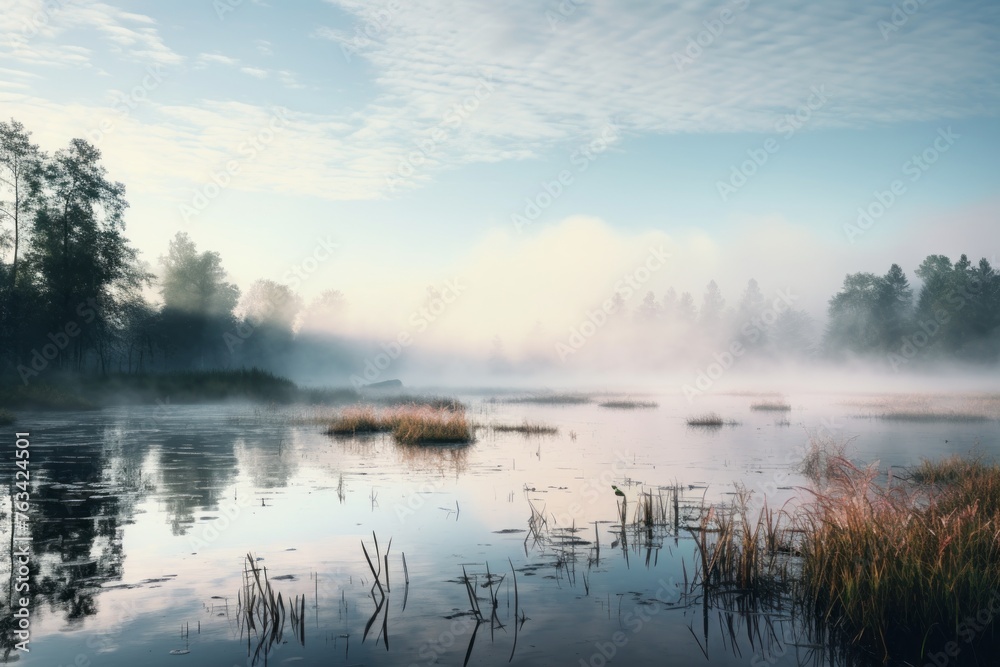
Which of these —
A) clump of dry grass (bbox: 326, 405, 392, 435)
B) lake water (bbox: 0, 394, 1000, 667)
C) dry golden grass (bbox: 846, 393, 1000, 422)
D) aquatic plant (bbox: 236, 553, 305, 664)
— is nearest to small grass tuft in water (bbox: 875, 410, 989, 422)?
dry golden grass (bbox: 846, 393, 1000, 422)

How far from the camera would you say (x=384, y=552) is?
41.3 feet

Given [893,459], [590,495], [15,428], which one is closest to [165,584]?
[590,495]

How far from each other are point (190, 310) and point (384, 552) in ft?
301

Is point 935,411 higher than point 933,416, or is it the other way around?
point 935,411

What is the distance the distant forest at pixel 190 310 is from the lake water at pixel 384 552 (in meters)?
32.3

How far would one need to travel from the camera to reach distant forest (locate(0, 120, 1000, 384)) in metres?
54.0

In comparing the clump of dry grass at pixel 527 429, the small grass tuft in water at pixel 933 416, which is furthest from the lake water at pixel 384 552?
the small grass tuft in water at pixel 933 416

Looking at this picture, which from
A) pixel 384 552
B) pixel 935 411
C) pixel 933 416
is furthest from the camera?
pixel 935 411

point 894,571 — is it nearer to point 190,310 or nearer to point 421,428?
point 421,428

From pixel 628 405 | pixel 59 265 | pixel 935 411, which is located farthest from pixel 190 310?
pixel 935 411

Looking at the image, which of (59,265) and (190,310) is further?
(190,310)

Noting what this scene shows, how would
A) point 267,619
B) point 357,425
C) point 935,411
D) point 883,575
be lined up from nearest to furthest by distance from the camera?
point 883,575 → point 267,619 → point 357,425 → point 935,411

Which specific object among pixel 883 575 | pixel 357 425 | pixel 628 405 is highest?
pixel 883 575

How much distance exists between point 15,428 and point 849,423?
1723 inches
